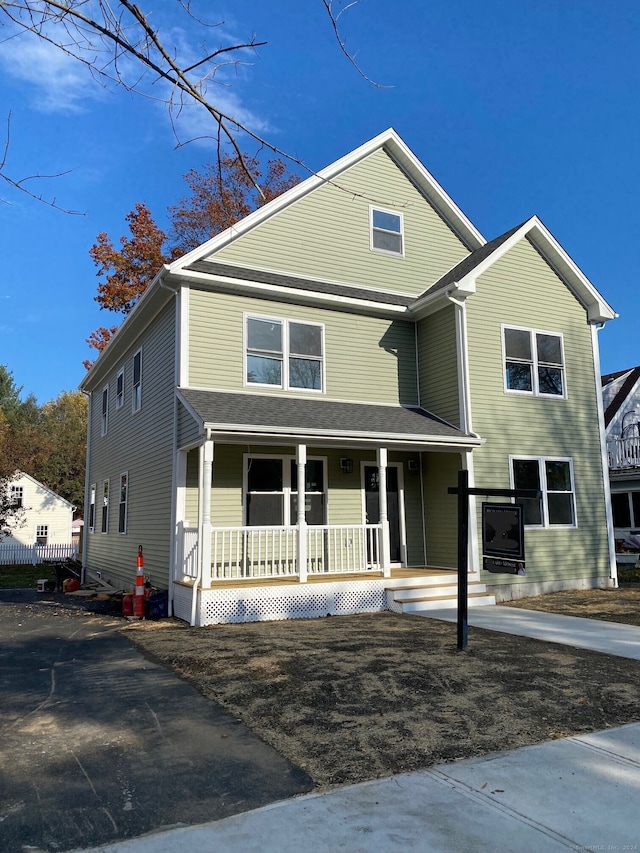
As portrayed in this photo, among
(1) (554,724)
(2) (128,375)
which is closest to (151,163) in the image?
(1) (554,724)

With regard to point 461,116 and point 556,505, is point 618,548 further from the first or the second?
point 461,116

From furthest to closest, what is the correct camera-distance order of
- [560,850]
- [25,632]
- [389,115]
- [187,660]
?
[25,632] < [187,660] < [389,115] < [560,850]

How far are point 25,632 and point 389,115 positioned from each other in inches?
347

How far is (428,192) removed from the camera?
48.2 feet

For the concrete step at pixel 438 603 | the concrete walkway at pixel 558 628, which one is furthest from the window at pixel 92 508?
the concrete walkway at pixel 558 628

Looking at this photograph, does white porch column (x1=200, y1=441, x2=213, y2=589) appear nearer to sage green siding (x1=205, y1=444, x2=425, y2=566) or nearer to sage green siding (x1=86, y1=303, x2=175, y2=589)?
sage green siding (x1=205, y1=444, x2=425, y2=566)

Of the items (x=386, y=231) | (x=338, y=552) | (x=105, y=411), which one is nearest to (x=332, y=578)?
(x=338, y=552)

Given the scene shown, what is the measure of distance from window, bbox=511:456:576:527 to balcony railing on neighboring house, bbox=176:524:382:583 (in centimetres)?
335

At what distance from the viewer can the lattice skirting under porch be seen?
9.48 meters

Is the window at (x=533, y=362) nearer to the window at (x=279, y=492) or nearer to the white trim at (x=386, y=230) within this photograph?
the white trim at (x=386, y=230)

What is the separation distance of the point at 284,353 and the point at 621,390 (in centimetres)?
2202

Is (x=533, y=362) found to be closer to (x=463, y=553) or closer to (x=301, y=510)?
(x=301, y=510)

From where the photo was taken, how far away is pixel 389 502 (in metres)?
13.1

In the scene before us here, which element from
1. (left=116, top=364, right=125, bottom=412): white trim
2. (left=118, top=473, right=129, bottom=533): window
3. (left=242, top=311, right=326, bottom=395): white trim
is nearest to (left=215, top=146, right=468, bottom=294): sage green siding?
(left=242, top=311, right=326, bottom=395): white trim
